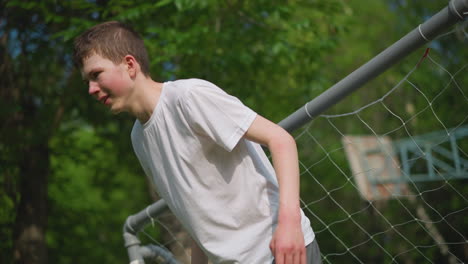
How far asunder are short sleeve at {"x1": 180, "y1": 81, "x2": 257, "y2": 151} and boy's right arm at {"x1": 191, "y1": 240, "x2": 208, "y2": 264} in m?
0.45

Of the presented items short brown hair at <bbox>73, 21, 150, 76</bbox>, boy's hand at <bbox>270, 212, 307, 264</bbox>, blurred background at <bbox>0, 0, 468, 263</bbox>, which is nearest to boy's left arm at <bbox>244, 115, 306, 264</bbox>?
boy's hand at <bbox>270, 212, 307, 264</bbox>

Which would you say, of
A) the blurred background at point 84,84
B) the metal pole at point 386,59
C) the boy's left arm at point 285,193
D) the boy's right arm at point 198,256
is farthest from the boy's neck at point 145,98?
the blurred background at point 84,84

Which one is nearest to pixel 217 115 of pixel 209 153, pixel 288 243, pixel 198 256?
pixel 209 153

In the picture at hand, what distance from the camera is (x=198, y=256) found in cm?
164

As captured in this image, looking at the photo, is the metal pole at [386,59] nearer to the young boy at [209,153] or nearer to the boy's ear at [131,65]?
the young boy at [209,153]

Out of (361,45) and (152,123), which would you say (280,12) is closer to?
(152,123)

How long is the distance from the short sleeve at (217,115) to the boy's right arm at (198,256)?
1.47 feet

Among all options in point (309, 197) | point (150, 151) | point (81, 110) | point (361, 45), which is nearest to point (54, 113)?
point (81, 110)

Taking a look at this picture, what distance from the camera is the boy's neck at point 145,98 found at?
143 cm

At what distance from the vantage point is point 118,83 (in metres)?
1.42

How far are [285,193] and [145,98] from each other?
450mm

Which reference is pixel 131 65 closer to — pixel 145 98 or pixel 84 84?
pixel 145 98

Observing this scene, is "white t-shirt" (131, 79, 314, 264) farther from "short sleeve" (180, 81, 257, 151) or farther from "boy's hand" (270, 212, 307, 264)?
"boy's hand" (270, 212, 307, 264)

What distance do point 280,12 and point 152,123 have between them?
2417 mm
